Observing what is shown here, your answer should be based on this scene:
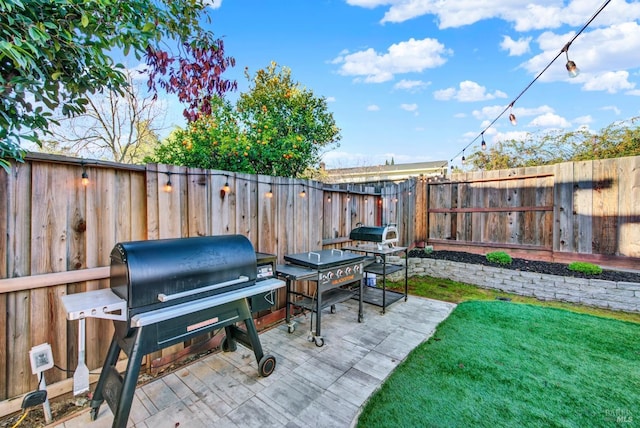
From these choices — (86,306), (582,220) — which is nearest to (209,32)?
(86,306)

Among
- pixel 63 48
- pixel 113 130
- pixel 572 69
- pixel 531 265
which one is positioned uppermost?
pixel 113 130

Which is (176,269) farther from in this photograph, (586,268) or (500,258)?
(586,268)

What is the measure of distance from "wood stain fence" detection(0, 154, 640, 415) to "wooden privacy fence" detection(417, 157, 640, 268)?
2 centimetres

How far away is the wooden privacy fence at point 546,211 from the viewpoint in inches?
171

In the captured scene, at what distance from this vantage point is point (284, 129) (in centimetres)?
686

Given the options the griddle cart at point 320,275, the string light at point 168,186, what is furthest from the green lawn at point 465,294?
the string light at point 168,186

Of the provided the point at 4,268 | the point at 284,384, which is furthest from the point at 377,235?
the point at 4,268

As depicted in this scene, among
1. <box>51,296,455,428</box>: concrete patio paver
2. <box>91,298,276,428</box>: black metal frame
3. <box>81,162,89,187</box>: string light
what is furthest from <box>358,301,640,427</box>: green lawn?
<box>81,162,89,187</box>: string light

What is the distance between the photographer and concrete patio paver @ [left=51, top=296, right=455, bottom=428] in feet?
6.21

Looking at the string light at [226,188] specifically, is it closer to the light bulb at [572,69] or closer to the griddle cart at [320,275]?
the griddle cart at [320,275]

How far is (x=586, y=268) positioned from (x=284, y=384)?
5207mm

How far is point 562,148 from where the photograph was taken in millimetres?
7855

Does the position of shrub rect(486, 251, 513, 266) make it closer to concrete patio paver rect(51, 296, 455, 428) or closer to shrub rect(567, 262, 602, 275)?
shrub rect(567, 262, 602, 275)

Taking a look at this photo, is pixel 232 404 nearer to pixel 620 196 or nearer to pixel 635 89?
pixel 620 196
